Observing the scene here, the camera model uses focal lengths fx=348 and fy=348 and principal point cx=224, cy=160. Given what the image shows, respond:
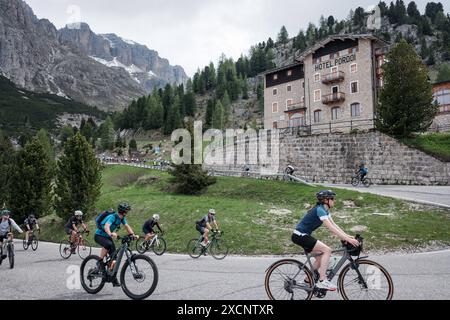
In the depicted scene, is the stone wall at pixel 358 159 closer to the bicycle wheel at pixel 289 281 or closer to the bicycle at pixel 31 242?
the bicycle at pixel 31 242

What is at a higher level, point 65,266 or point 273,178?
point 273,178

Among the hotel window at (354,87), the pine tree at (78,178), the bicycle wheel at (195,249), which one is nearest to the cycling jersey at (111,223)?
the bicycle wheel at (195,249)

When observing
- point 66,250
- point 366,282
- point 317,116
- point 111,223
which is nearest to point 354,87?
point 317,116

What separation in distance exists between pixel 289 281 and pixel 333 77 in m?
54.6

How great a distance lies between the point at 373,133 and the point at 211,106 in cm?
9090

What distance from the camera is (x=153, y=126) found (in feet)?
→ 432

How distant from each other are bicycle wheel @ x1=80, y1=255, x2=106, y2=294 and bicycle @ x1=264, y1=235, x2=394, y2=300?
4.29 metres

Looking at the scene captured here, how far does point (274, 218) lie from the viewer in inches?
856

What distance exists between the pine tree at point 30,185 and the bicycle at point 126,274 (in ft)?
106

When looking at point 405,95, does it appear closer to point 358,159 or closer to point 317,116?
point 358,159

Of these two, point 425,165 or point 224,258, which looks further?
point 425,165

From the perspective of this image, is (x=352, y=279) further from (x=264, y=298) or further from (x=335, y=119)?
(x=335, y=119)

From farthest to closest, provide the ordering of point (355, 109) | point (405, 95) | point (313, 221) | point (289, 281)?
point (355, 109)
point (405, 95)
point (313, 221)
point (289, 281)
